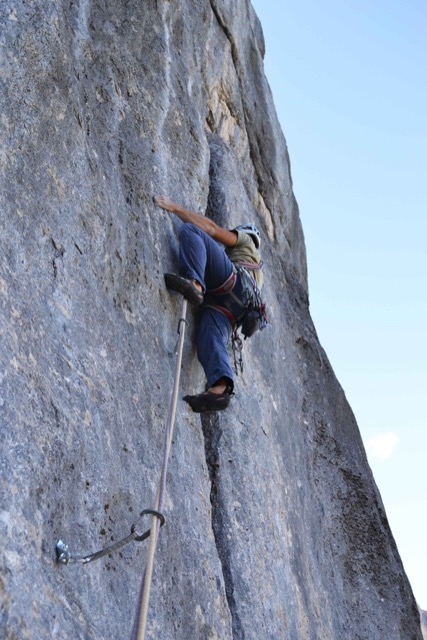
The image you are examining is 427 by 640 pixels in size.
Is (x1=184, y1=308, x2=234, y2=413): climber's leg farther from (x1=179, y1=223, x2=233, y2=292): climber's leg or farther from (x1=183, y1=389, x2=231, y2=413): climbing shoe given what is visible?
(x1=179, y1=223, x2=233, y2=292): climber's leg

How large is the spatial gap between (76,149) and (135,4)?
7.08ft

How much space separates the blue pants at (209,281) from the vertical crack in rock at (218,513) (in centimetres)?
44

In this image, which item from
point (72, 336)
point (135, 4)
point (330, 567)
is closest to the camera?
point (72, 336)

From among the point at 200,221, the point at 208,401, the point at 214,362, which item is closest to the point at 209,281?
the point at 200,221

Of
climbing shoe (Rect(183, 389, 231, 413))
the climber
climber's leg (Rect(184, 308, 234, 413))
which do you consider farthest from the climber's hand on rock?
climbing shoe (Rect(183, 389, 231, 413))

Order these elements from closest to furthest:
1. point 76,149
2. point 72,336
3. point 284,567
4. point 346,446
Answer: point 72,336
point 76,149
point 284,567
point 346,446

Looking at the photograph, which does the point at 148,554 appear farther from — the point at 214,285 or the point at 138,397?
the point at 214,285

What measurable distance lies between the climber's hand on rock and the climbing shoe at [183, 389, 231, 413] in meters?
1.35

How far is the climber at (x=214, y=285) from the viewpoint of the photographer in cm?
540

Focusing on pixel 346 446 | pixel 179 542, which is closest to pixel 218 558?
pixel 179 542

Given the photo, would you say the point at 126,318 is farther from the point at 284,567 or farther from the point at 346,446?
the point at 346,446

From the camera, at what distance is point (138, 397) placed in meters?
4.65

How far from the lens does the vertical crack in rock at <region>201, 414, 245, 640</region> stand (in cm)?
496

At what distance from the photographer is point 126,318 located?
4.86 m
